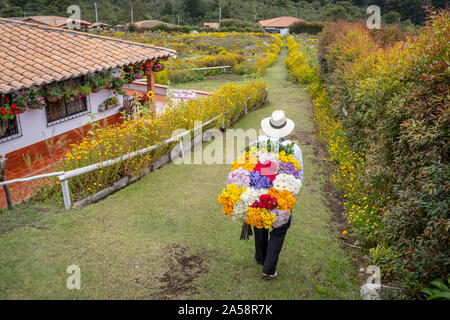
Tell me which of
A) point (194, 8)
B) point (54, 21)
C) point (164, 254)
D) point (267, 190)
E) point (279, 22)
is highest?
point (194, 8)

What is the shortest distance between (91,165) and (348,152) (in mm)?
5412

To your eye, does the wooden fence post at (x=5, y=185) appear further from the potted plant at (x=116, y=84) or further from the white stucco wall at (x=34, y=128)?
the potted plant at (x=116, y=84)

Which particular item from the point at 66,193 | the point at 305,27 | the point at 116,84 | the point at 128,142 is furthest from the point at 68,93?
the point at 305,27

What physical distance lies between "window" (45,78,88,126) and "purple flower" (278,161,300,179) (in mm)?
7281

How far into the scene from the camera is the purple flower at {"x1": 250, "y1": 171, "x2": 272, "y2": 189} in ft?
12.3

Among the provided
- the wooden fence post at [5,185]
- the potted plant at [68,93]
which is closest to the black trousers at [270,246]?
the wooden fence post at [5,185]

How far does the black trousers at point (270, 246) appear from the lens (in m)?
3.88

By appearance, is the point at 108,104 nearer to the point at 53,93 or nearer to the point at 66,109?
the point at 66,109

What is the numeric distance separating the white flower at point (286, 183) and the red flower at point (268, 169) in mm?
99

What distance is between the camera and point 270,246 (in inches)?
155

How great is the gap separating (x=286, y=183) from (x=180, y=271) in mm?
1773
